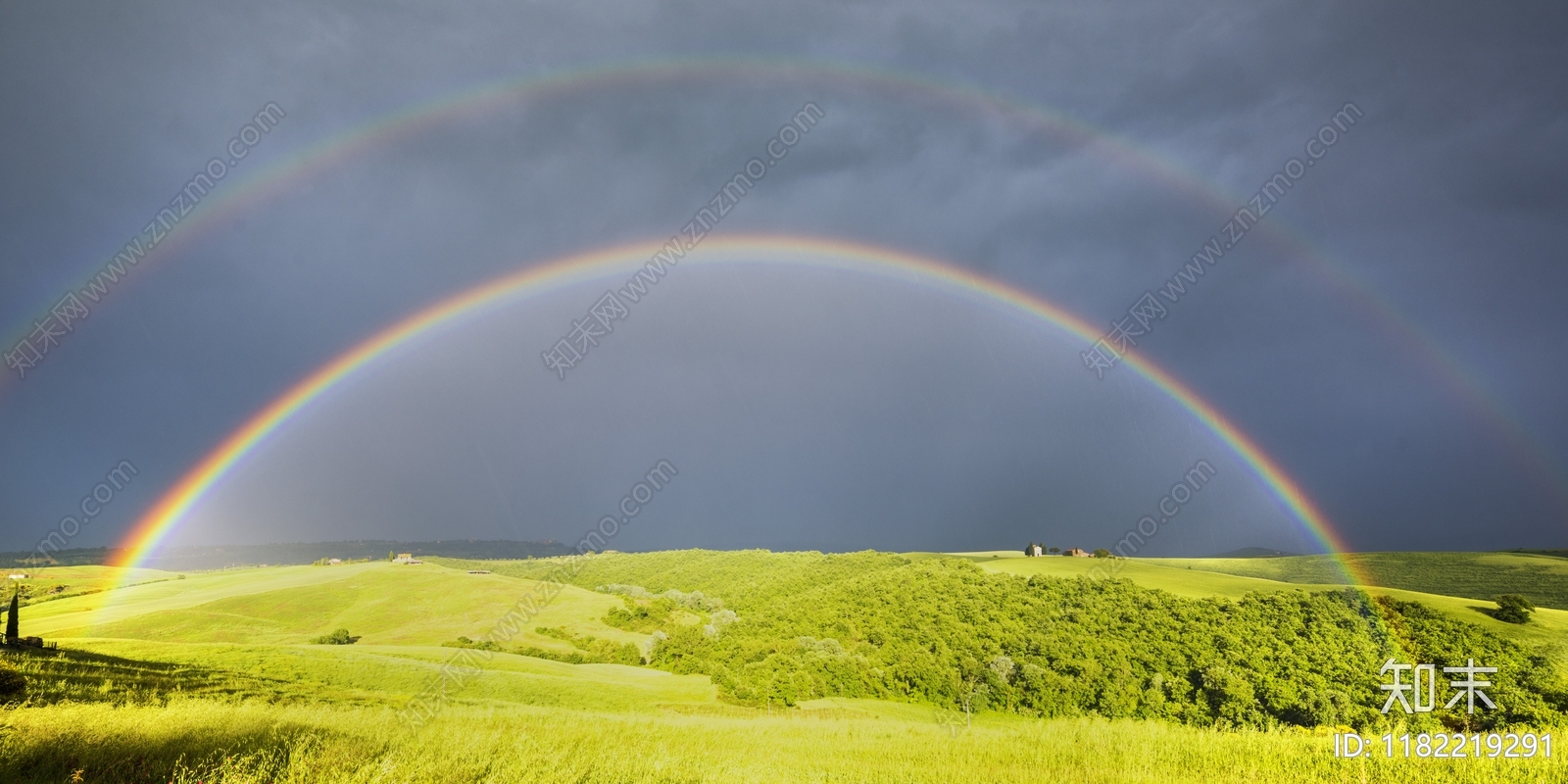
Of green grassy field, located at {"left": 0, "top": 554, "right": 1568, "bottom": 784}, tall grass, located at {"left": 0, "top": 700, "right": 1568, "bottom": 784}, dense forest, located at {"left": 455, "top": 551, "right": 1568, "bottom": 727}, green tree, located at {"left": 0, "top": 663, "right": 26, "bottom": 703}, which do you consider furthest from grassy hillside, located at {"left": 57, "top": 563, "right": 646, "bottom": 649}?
tall grass, located at {"left": 0, "top": 700, "right": 1568, "bottom": 784}

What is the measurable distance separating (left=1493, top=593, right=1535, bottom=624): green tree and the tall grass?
4879cm

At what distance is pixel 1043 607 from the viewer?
228ft

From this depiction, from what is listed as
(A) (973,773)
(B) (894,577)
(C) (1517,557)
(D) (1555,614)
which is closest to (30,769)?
(A) (973,773)

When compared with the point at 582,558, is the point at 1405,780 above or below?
above

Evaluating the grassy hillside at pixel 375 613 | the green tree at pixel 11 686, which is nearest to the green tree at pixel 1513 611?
the green tree at pixel 11 686

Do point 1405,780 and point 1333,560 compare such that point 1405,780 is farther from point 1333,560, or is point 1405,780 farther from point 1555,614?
point 1333,560

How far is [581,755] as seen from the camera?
40.1 feet

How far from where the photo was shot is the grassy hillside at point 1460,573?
270ft

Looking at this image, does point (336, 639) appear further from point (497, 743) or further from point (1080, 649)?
point (497, 743)

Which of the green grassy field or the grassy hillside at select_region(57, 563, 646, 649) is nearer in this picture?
the green grassy field

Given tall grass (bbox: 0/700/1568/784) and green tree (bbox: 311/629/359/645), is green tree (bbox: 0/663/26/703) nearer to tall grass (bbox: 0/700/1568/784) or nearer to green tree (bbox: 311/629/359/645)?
tall grass (bbox: 0/700/1568/784)

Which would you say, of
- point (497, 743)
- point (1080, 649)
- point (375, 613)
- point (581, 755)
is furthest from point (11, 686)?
point (375, 613)

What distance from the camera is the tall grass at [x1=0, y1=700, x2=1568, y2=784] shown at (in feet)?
31.0

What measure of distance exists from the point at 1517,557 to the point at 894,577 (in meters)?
91.8
